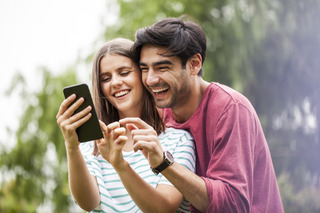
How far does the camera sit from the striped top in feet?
6.32

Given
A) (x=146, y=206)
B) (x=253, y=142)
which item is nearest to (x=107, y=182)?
(x=146, y=206)

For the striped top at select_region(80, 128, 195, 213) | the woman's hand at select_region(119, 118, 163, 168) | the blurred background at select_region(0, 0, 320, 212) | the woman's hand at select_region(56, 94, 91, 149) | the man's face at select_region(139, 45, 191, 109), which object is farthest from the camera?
the blurred background at select_region(0, 0, 320, 212)

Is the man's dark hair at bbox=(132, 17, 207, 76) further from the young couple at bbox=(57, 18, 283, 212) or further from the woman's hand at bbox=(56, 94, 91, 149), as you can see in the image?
the woman's hand at bbox=(56, 94, 91, 149)

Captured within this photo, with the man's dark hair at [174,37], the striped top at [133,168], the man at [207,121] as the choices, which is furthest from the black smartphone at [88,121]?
the man's dark hair at [174,37]

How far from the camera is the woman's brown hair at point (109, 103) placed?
2115 millimetres

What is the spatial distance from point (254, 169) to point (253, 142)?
18cm

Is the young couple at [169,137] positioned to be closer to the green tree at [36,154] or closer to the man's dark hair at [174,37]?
the man's dark hair at [174,37]

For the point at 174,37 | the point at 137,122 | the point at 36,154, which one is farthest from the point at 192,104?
the point at 36,154

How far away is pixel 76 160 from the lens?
1.81 meters

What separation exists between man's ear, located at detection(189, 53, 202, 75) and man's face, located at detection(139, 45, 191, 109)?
0.07 meters

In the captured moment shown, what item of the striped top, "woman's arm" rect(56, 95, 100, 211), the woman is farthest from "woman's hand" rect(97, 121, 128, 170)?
the striped top

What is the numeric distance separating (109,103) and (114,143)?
0.56m

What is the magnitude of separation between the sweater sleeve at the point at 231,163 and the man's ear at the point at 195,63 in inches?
13.6

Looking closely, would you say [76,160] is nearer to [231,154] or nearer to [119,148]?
[119,148]
